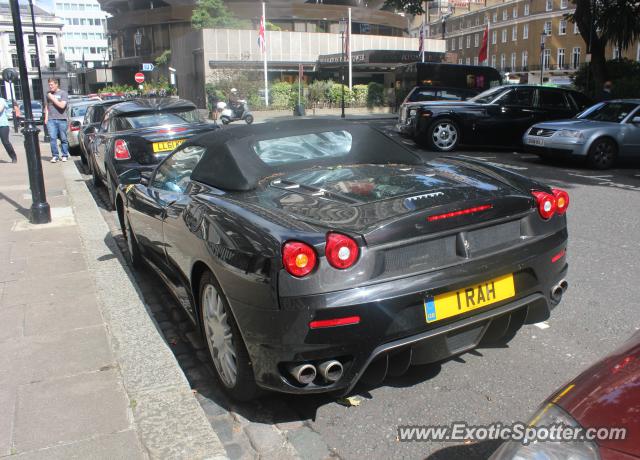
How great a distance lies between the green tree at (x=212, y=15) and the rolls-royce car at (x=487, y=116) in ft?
141

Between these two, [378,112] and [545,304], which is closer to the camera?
[545,304]

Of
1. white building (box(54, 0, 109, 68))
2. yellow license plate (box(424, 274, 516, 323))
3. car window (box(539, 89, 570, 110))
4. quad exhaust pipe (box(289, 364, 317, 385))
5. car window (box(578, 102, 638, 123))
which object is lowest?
quad exhaust pipe (box(289, 364, 317, 385))

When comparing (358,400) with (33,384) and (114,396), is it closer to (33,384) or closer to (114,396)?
(114,396)

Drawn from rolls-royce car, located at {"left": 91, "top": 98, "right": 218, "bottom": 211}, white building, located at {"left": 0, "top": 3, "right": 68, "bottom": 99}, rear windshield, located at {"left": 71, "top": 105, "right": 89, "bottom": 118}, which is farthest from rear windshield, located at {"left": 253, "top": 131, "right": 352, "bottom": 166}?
white building, located at {"left": 0, "top": 3, "right": 68, "bottom": 99}

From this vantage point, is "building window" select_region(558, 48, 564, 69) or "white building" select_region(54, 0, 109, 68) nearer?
"building window" select_region(558, 48, 564, 69)

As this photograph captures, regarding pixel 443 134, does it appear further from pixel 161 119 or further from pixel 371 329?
pixel 371 329

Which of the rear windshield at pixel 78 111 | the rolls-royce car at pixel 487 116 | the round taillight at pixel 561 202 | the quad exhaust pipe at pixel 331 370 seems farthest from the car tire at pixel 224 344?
the rear windshield at pixel 78 111

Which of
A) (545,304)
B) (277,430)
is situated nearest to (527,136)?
(545,304)

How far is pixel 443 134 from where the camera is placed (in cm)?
1362

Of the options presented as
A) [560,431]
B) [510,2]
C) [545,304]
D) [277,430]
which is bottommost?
[277,430]

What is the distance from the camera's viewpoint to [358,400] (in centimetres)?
328

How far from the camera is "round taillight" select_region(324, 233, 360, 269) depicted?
2.64 metres

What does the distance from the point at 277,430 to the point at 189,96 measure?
49687mm

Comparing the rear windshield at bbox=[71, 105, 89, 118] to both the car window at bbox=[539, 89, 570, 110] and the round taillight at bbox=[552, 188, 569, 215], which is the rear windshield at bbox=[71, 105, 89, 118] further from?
the round taillight at bbox=[552, 188, 569, 215]
